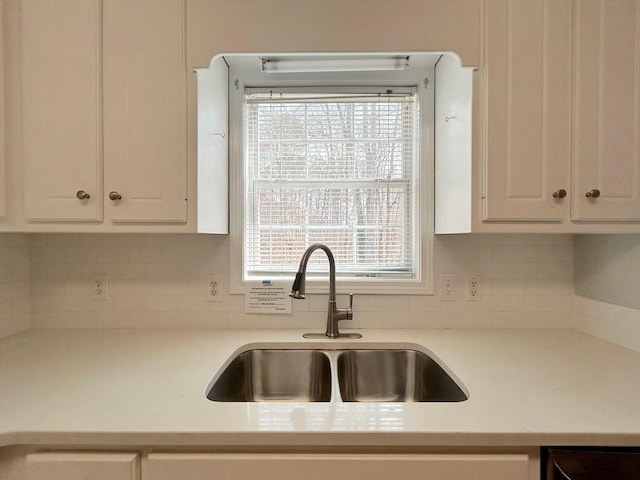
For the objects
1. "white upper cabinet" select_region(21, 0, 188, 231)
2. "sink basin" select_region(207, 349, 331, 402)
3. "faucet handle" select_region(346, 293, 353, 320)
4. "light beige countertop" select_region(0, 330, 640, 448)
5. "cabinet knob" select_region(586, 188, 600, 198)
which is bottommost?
"sink basin" select_region(207, 349, 331, 402)

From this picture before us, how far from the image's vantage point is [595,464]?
81cm

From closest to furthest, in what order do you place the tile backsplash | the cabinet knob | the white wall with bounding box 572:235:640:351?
the cabinet knob < the white wall with bounding box 572:235:640:351 < the tile backsplash

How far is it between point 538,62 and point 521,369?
111 cm

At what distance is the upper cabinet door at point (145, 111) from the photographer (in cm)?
127

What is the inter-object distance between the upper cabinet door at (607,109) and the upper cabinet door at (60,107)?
1.80 m

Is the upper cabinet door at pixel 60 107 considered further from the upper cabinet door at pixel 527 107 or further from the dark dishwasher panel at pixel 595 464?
the dark dishwasher panel at pixel 595 464

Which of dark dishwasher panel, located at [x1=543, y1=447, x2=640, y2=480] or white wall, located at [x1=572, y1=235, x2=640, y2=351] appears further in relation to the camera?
white wall, located at [x1=572, y1=235, x2=640, y2=351]

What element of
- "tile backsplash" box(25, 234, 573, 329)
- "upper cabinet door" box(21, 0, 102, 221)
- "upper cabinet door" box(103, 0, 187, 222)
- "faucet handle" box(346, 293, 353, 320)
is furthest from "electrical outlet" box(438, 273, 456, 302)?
"upper cabinet door" box(21, 0, 102, 221)

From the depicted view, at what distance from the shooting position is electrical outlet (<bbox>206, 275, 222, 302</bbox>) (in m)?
1.65

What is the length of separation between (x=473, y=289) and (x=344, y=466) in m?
1.11

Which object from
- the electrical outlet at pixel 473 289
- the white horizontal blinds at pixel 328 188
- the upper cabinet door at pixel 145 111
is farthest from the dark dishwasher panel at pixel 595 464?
the upper cabinet door at pixel 145 111

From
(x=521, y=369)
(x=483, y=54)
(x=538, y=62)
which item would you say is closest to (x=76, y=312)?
(x=521, y=369)

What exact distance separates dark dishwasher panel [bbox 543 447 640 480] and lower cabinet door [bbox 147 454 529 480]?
0.26ft

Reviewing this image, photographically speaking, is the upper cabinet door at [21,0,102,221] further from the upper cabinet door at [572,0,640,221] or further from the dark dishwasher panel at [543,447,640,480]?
the upper cabinet door at [572,0,640,221]
